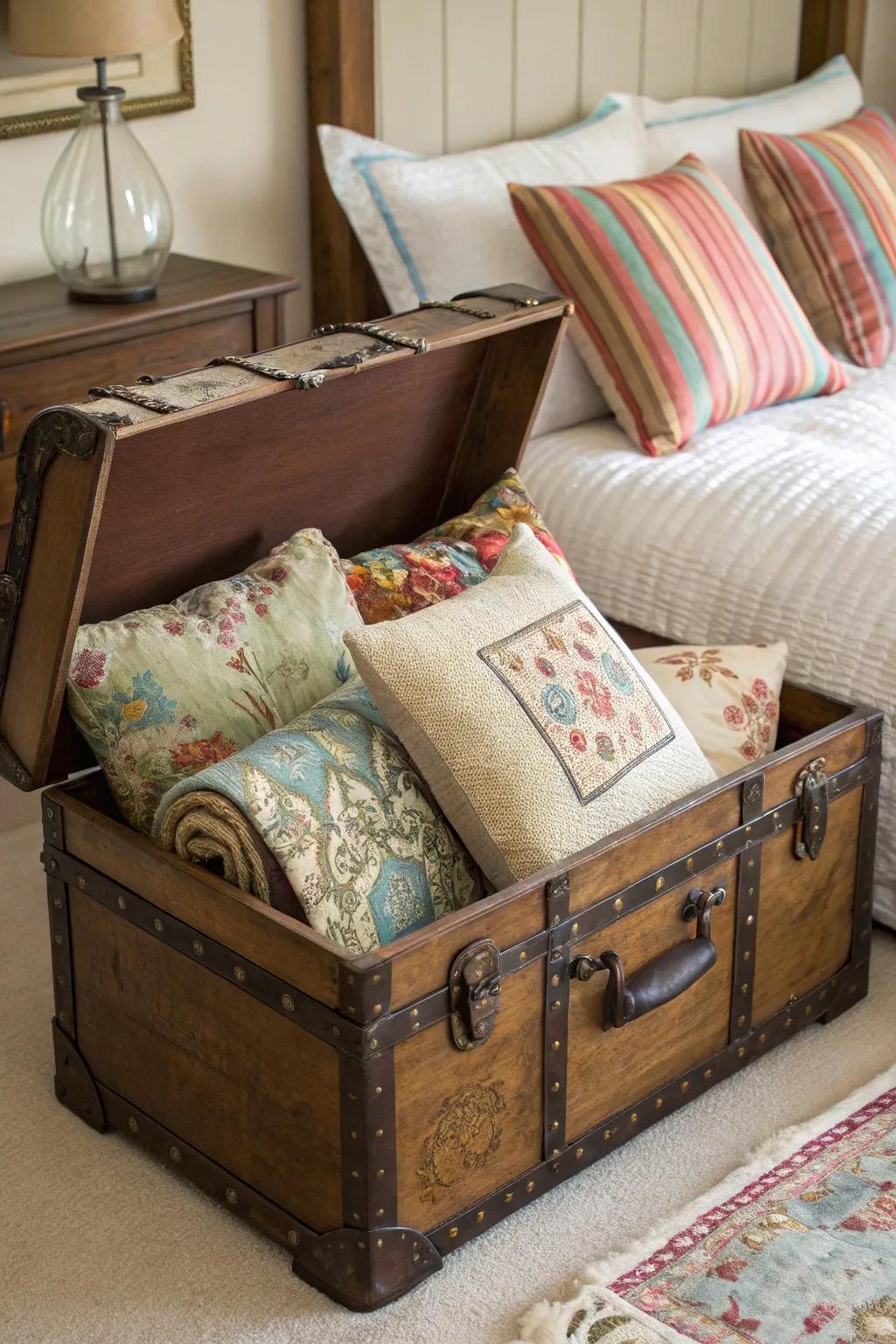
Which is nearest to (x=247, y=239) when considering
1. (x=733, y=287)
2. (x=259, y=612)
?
(x=733, y=287)

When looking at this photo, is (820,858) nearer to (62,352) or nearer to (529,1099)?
(529,1099)

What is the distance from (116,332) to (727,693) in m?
0.98

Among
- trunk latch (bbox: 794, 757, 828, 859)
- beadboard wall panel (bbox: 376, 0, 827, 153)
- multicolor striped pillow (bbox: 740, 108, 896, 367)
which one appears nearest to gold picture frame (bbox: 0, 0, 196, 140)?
beadboard wall panel (bbox: 376, 0, 827, 153)

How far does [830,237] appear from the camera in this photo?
298cm

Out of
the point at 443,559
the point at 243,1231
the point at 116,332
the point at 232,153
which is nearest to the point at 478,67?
the point at 232,153

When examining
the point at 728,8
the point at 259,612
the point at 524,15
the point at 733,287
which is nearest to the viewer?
the point at 259,612

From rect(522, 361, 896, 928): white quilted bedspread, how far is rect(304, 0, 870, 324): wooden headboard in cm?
58

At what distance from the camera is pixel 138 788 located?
1717 millimetres

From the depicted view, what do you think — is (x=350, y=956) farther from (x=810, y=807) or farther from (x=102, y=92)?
(x=102, y=92)

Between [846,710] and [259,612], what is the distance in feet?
2.43

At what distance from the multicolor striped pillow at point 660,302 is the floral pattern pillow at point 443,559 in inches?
20.9

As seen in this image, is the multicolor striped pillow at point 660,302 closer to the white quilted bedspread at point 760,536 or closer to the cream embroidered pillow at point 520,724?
the white quilted bedspread at point 760,536

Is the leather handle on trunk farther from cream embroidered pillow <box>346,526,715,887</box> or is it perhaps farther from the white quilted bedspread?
the white quilted bedspread

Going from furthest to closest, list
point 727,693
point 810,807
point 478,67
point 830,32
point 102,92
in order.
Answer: point 830,32 → point 478,67 → point 102,92 → point 727,693 → point 810,807
